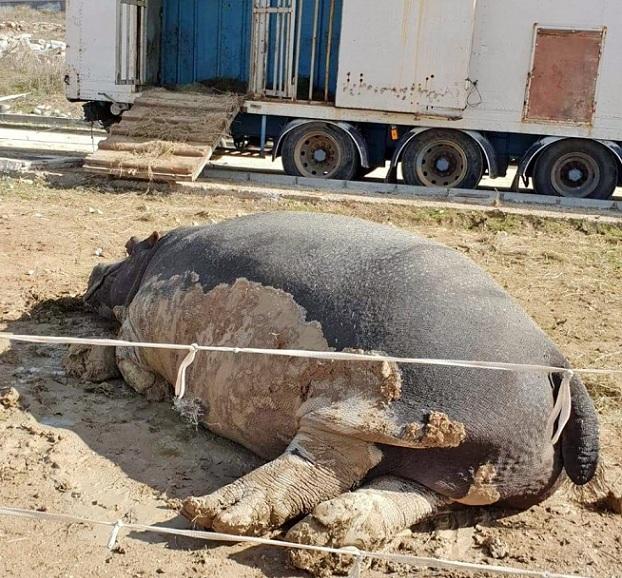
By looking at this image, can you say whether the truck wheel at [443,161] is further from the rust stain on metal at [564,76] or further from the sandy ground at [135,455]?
the sandy ground at [135,455]

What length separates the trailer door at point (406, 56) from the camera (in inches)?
491

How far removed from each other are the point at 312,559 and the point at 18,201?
7511mm

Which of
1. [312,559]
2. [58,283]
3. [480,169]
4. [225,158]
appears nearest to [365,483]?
[312,559]

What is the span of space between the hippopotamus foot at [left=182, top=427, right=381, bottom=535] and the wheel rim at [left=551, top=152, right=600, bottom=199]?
9.63m

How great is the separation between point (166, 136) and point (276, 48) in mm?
2305

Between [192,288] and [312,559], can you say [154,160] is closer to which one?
[192,288]

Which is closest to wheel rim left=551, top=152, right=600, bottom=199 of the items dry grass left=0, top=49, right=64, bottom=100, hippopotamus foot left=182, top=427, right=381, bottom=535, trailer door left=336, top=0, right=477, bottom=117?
trailer door left=336, top=0, right=477, bottom=117

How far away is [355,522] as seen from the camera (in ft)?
11.7

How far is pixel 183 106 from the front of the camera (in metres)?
13.1

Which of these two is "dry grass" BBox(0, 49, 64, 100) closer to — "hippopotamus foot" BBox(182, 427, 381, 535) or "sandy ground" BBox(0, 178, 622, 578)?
"sandy ground" BBox(0, 178, 622, 578)

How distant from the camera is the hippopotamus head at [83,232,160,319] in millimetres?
5688

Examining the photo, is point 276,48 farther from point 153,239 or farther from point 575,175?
point 153,239

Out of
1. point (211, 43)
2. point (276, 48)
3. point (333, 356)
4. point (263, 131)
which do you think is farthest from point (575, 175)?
point (333, 356)

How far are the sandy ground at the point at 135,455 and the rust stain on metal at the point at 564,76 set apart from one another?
4610mm
